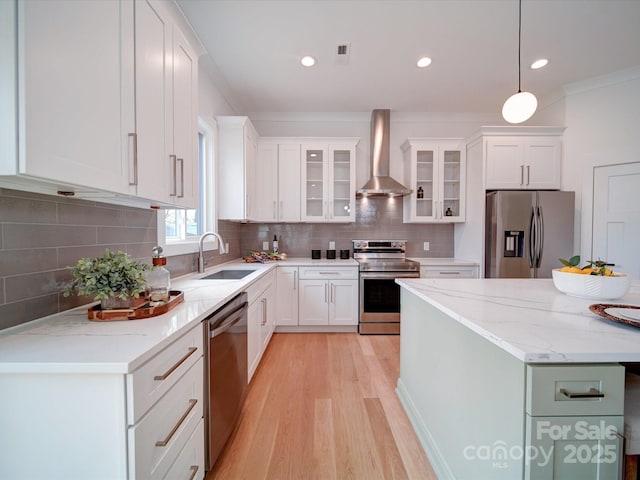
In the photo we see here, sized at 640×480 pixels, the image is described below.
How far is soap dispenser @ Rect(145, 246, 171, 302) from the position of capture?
4.13 feet

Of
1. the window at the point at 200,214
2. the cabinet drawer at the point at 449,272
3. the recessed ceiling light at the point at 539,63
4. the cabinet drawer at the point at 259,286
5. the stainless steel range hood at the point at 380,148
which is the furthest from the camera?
the stainless steel range hood at the point at 380,148

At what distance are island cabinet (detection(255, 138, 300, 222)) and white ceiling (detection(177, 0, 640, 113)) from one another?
0.61 metres

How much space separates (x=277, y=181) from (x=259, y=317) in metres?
1.89

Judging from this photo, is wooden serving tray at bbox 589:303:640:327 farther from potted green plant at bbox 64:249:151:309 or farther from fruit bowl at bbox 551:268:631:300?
potted green plant at bbox 64:249:151:309

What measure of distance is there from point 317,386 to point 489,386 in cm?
150

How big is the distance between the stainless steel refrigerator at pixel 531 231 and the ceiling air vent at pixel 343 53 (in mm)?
2215

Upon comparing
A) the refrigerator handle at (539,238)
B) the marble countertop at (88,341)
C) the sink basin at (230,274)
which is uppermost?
the refrigerator handle at (539,238)

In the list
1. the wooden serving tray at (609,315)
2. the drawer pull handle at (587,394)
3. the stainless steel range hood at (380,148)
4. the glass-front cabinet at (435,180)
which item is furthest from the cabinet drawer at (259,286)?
the glass-front cabinet at (435,180)

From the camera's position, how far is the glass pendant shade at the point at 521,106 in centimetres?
184

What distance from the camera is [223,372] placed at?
145 cm

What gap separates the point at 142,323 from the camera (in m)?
1.07

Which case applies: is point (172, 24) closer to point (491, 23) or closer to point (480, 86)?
point (491, 23)

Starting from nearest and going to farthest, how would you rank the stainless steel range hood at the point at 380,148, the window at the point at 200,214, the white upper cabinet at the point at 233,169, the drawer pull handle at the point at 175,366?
the drawer pull handle at the point at 175,366 < the window at the point at 200,214 < the white upper cabinet at the point at 233,169 < the stainless steel range hood at the point at 380,148

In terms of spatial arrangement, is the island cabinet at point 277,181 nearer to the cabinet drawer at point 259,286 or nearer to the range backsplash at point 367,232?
the range backsplash at point 367,232
